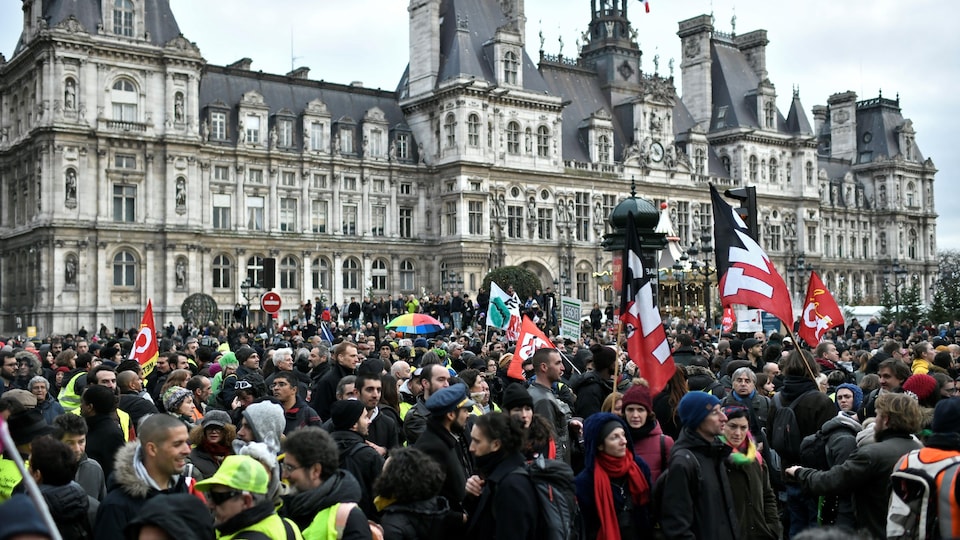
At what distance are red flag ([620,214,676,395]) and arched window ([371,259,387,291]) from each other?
1738 inches

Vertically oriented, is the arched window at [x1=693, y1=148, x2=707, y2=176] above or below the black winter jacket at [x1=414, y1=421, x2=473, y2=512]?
above

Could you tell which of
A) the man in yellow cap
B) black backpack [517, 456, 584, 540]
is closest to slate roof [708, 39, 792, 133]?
black backpack [517, 456, 584, 540]

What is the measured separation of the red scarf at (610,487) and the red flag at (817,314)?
12.8m

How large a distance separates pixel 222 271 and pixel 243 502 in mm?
44433

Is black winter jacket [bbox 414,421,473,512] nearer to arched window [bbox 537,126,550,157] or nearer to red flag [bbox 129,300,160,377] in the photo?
red flag [bbox 129,300,160,377]

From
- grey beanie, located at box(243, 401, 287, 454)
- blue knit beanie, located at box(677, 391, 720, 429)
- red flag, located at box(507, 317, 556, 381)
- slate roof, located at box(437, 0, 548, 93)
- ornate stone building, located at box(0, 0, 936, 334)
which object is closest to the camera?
blue knit beanie, located at box(677, 391, 720, 429)

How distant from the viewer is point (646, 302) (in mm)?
9930

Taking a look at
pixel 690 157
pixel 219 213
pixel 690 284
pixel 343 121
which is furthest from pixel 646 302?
pixel 690 157

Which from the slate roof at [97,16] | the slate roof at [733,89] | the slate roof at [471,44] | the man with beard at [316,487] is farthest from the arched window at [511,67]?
the man with beard at [316,487]

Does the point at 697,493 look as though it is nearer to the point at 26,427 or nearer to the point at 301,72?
the point at 26,427

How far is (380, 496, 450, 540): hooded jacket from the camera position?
6465 millimetres

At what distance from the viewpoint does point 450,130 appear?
5438 cm

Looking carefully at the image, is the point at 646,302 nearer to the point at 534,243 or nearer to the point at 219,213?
the point at 219,213

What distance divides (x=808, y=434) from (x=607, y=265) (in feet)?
165
